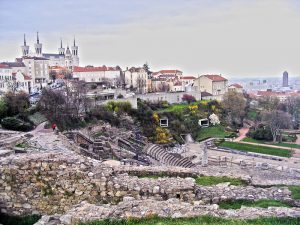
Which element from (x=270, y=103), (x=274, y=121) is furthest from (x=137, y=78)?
(x=274, y=121)

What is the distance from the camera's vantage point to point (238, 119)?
55.4m

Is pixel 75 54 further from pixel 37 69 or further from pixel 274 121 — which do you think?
pixel 274 121

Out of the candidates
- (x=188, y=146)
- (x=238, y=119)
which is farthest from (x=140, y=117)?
(x=238, y=119)

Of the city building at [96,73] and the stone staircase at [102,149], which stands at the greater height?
the city building at [96,73]

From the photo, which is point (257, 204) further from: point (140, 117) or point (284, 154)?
point (140, 117)

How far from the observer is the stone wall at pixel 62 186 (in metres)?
8.49

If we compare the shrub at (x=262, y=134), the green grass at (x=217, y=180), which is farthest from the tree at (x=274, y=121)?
the green grass at (x=217, y=180)

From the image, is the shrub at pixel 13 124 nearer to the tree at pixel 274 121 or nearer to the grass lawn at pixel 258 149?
the grass lawn at pixel 258 149

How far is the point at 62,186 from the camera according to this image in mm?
8586

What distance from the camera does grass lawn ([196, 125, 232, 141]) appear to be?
4369 centimetres

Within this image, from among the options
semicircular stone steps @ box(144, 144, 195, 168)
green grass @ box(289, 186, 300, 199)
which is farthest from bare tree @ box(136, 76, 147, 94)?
green grass @ box(289, 186, 300, 199)

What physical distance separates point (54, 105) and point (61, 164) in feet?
68.2

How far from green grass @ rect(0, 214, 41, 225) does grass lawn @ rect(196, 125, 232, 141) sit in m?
35.0

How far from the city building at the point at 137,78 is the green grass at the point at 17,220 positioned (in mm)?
64498
